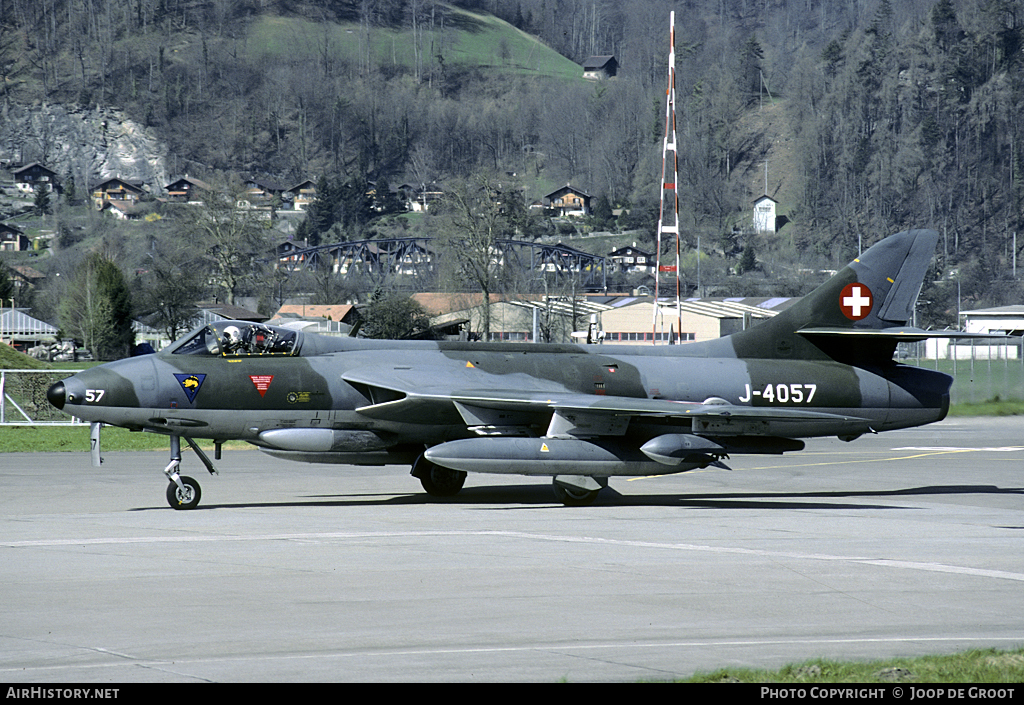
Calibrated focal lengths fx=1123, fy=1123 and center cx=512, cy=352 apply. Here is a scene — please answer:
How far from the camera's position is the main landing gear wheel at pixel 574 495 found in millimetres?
18641

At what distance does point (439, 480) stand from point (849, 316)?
8.17 meters

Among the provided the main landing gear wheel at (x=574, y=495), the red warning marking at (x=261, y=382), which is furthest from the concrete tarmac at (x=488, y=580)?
the red warning marking at (x=261, y=382)

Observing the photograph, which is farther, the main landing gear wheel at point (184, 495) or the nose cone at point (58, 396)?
the main landing gear wheel at point (184, 495)

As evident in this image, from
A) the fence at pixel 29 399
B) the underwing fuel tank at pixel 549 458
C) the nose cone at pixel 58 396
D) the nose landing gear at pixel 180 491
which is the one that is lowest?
the fence at pixel 29 399

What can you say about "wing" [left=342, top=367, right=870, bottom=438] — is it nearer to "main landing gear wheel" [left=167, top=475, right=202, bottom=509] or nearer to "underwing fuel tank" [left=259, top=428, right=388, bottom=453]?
"underwing fuel tank" [left=259, top=428, right=388, bottom=453]

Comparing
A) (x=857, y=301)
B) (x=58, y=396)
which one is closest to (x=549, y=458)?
(x=857, y=301)

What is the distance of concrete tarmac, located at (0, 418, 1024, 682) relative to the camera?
8.21 meters

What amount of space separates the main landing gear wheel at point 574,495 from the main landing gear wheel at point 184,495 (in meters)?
5.80

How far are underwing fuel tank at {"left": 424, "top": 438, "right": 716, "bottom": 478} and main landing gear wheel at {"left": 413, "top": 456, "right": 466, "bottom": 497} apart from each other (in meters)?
2.18

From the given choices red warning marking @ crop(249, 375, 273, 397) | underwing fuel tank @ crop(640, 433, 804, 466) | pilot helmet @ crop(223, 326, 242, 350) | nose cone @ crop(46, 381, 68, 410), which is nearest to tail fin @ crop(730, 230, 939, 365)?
underwing fuel tank @ crop(640, 433, 804, 466)

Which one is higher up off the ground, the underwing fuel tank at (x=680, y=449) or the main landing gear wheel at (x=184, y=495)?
the underwing fuel tank at (x=680, y=449)

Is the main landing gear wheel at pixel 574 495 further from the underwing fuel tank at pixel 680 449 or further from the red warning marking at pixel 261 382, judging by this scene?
the red warning marking at pixel 261 382

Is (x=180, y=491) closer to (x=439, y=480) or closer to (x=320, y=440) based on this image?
(x=320, y=440)
